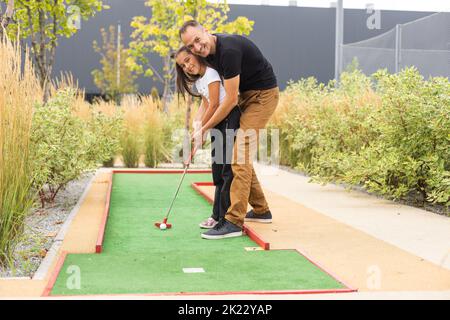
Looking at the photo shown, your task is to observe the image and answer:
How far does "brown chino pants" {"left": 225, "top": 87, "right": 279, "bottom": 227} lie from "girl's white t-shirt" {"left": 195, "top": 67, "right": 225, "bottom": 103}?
10.4 inches

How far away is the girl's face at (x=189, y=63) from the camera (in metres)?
5.71

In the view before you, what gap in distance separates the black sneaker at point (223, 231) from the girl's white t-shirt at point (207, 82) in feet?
3.30

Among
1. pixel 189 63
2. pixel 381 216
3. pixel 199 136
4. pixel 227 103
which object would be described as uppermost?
pixel 189 63

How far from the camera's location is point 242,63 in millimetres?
5914

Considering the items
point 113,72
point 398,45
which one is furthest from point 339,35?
point 113,72

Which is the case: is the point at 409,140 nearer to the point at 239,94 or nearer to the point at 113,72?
the point at 239,94

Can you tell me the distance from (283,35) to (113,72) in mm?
7682

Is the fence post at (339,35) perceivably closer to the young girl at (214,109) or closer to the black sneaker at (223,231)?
the young girl at (214,109)

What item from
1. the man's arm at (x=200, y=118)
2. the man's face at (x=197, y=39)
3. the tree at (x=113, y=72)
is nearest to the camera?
the man's face at (x=197, y=39)

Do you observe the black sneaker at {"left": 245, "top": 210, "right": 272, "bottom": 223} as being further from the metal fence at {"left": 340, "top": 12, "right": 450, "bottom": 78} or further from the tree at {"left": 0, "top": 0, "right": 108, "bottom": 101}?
the metal fence at {"left": 340, "top": 12, "right": 450, "bottom": 78}

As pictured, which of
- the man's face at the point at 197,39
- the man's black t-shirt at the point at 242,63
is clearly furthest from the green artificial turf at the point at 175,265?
the man's face at the point at 197,39

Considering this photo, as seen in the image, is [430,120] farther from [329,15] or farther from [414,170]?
[329,15]

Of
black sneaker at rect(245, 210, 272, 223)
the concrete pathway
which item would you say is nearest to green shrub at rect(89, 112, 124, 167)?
the concrete pathway
